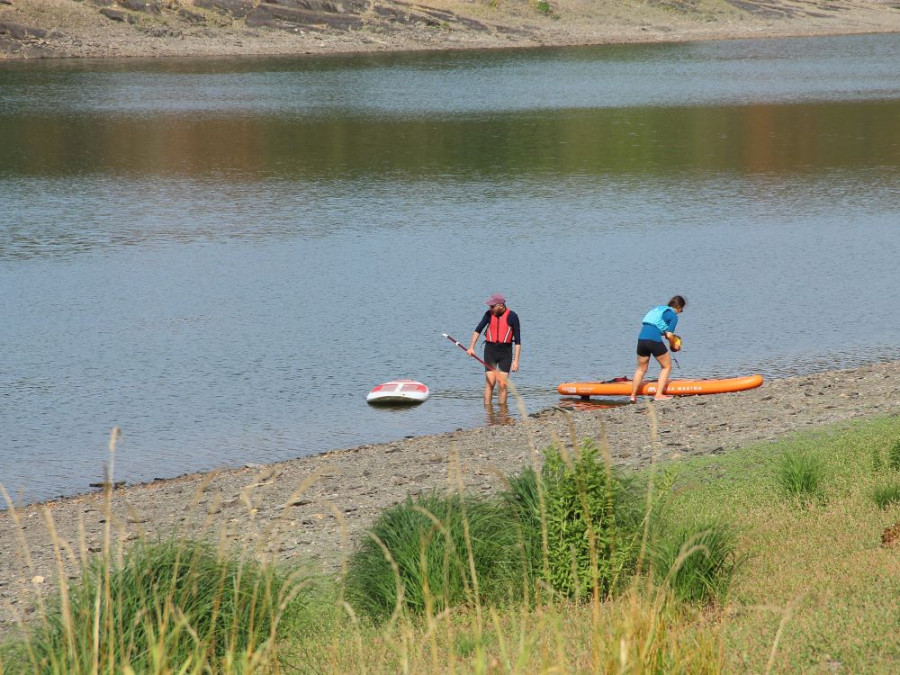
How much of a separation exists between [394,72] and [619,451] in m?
82.1

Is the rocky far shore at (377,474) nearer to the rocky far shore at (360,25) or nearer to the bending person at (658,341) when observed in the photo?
the bending person at (658,341)

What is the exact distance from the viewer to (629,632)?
5762mm

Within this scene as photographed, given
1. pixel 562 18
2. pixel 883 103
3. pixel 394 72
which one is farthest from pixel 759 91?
pixel 562 18

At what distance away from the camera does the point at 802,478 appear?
1160 cm

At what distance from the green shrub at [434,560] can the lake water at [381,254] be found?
9287 millimetres

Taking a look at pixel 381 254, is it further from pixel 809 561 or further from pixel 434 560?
pixel 809 561

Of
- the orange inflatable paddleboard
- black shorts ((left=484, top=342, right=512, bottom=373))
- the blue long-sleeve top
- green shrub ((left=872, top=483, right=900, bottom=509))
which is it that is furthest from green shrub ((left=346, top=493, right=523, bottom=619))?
the orange inflatable paddleboard

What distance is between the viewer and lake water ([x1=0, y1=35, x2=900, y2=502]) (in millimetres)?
21953

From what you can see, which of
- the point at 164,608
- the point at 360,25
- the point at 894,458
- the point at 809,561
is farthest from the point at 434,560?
the point at 360,25

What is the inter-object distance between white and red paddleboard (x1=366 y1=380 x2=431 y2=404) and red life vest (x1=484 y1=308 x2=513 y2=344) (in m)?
1.63

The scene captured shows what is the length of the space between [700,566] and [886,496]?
9.18 feet

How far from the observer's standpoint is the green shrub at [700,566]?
8766mm

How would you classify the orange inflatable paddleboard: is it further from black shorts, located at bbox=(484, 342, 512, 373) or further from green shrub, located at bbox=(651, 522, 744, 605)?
green shrub, located at bbox=(651, 522, 744, 605)

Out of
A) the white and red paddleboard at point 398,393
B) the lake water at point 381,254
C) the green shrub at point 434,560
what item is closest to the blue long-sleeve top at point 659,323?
the lake water at point 381,254
